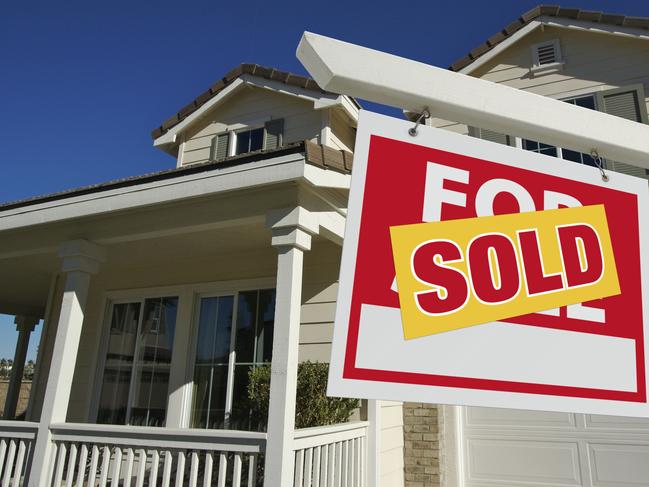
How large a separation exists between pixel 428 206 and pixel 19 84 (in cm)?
1148

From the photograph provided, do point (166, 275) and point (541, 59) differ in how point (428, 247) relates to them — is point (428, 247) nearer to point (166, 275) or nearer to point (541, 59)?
point (166, 275)

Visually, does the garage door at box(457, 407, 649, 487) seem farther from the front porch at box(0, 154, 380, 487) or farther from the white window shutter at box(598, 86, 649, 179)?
the white window shutter at box(598, 86, 649, 179)

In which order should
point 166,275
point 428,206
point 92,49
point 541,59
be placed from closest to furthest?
point 428,206 → point 166,275 → point 541,59 → point 92,49

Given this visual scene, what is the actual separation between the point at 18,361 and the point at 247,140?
7.24 m

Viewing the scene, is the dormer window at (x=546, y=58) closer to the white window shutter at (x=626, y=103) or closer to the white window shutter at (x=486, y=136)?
the white window shutter at (x=626, y=103)

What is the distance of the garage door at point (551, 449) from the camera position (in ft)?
18.0

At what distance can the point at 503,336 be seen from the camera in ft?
3.29

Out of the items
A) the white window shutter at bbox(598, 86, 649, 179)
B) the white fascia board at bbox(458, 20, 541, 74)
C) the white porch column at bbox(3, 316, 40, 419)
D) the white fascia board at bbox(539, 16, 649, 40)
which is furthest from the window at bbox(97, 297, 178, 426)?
the white fascia board at bbox(539, 16, 649, 40)

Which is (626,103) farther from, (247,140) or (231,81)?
(231,81)

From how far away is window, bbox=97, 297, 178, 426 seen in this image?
23.5ft

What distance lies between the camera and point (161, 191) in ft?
16.1

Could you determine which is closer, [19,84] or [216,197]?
[216,197]

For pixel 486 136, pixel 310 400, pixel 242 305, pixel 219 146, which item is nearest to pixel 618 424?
pixel 310 400

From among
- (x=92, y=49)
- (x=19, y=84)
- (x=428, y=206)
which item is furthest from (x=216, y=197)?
(x=19, y=84)
